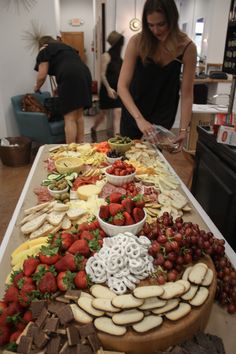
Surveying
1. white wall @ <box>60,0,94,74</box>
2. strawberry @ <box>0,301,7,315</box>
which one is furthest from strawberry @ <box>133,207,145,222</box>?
white wall @ <box>60,0,94,74</box>

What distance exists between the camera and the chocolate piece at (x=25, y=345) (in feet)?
2.15

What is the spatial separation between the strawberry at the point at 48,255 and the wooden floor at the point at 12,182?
169 cm

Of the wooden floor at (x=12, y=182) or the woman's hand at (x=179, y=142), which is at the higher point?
the woman's hand at (x=179, y=142)

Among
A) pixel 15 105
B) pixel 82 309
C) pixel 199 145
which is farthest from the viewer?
pixel 15 105

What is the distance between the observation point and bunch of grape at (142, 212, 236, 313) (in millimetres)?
839

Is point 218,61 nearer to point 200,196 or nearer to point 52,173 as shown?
point 200,196

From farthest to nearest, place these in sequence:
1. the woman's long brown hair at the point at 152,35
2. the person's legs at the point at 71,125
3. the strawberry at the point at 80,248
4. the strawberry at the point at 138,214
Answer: the person's legs at the point at 71,125 → the woman's long brown hair at the point at 152,35 → the strawberry at the point at 138,214 → the strawberry at the point at 80,248

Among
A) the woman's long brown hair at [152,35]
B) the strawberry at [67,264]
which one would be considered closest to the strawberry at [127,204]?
the strawberry at [67,264]

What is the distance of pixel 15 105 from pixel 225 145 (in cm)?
310

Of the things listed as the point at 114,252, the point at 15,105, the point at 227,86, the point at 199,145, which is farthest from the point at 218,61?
the point at 114,252

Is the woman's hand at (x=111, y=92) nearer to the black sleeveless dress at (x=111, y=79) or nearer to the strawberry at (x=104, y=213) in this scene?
the black sleeveless dress at (x=111, y=79)

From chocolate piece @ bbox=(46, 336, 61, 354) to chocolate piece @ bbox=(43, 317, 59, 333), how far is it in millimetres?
20

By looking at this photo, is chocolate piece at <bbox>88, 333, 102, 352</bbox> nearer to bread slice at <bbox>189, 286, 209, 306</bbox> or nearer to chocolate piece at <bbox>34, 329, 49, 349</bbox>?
chocolate piece at <bbox>34, 329, 49, 349</bbox>

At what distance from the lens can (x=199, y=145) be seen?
2.08m
